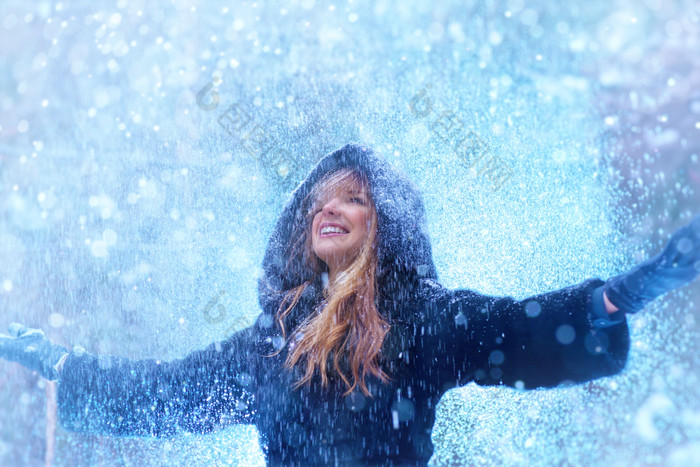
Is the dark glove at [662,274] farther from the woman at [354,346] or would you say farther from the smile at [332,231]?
the smile at [332,231]

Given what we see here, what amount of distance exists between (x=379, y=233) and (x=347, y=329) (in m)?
0.21

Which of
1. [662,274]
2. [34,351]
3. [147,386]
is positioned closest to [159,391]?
[147,386]

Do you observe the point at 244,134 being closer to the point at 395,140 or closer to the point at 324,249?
the point at 395,140

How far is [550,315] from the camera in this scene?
773 mm

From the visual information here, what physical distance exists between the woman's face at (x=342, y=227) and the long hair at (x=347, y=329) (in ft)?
0.05

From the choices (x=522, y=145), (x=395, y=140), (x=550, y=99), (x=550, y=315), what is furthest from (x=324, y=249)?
(x=550, y=99)

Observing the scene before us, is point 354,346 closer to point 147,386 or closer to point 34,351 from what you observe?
point 147,386

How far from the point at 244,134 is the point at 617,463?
4.68ft

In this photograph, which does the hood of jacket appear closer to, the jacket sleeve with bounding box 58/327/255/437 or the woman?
the woman

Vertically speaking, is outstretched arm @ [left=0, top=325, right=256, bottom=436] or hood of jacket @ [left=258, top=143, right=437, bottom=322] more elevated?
hood of jacket @ [left=258, top=143, right=437, bottom=322]

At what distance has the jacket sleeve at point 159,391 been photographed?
1.05 m

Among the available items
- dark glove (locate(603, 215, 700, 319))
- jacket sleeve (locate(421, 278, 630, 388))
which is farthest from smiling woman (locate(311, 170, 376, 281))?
dark glove (locate(603, 215, 700, 319))

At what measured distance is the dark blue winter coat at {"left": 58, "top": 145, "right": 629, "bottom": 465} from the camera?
2.59 ft

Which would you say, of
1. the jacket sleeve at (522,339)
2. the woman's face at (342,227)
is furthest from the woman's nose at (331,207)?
the jacket sleeve at (522,339)
